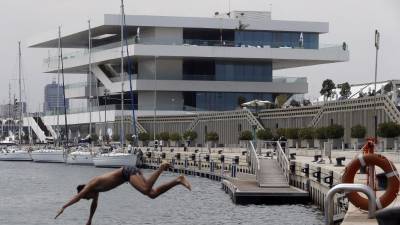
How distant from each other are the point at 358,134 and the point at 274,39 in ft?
173

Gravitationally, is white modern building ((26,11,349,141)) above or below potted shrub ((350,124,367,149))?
above

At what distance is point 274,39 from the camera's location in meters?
124

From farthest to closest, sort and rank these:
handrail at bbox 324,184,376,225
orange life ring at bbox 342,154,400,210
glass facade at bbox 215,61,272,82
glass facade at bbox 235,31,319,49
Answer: glass facade at bbox 235,31,319,49 → glass facade at bbox 215,61,272,82 → orange life ring at bbox 342,154,400,210 → handrail at bbox 324,184,376,225

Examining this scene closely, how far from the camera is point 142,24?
394ft

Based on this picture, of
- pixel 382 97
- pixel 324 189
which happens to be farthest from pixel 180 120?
pixel 324 189

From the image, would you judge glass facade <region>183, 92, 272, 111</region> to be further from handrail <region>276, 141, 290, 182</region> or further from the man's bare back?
the man's bare back

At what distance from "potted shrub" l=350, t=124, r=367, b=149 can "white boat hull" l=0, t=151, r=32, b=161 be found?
57.5 meters

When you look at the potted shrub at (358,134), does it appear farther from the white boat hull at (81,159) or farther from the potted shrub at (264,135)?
the white boat hull at (81,159)

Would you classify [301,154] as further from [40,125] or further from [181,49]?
[40,125]

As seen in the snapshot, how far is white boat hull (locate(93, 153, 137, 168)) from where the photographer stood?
9006cm

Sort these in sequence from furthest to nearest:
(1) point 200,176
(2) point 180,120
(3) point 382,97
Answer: (2) point 180,120, (1) point 200,176, (3) point 382,97

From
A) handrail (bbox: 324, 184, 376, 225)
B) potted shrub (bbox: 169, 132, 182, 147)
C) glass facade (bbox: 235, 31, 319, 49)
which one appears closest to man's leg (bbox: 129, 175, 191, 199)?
handrail (bbox: 324, 184, 376, 225)

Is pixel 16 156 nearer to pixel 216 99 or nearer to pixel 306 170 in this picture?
pixel 216 99

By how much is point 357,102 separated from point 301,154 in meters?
5.83
